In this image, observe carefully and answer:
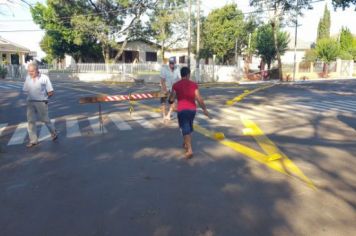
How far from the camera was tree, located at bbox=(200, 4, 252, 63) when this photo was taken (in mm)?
44750

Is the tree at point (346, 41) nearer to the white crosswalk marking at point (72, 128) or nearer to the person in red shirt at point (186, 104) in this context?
the white crosswalk marking at point (72, 128)

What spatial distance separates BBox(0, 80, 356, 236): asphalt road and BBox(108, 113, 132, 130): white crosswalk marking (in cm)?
5

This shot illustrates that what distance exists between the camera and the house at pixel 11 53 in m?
50.2

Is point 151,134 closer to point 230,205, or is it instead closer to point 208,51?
point 230,205

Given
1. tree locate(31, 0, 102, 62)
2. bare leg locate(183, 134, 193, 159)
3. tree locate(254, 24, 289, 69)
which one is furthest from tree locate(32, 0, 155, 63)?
bare leg locate(183, 134, 193, 159)

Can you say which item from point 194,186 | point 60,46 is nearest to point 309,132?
point 194,186

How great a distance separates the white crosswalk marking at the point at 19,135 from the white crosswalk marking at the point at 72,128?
1067 mm

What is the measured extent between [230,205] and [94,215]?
1.68 m

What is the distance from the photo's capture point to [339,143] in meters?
8.17

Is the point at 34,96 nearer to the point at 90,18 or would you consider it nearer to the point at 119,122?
the point at 119,122

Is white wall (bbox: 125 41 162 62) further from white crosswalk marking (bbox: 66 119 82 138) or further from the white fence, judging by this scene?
white crosswalk marking (bbox: 66 119 82 138)

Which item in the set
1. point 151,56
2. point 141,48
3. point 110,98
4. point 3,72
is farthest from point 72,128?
point 151,56

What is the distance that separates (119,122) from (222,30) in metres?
35.7

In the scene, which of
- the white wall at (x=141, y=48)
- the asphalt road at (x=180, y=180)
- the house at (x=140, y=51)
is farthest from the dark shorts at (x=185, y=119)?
the white wall at (x=141, y=48)
